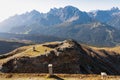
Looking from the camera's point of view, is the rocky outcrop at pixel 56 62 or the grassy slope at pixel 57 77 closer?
the grassy slope at pixel 57 77

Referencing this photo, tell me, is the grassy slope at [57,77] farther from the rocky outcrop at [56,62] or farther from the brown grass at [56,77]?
the rocky outcrop at [56,62]

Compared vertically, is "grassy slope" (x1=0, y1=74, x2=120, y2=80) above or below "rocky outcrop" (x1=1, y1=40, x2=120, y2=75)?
above

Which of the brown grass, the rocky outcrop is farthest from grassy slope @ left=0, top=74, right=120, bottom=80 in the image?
the rocky outcrop

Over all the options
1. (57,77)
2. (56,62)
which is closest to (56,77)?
(57,77)

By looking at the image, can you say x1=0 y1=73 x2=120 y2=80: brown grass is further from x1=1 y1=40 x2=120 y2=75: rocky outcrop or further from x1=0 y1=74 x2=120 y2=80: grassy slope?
x1=1 y1=40 x2=120 y2=75: rocky outcrop

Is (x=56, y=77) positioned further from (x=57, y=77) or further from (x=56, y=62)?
(x=56, y=62)

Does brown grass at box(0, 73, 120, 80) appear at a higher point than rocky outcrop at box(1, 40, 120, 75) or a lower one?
higher

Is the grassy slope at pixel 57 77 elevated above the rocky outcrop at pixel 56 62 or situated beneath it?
elevated above

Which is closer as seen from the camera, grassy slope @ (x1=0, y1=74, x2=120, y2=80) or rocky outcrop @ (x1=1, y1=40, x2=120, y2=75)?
grassy slope @ (x1=0, y1=74, x2=120, y2=80)

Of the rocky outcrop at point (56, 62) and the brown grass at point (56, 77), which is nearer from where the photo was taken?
the brown grass at point (56, 77)

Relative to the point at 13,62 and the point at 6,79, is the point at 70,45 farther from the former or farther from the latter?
the point at 6,79

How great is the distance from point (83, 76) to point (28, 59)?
75.0 m

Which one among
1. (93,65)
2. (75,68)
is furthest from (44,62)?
(93,65)

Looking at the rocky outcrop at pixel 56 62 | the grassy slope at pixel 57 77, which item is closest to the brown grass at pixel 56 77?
the grassy slope at pixel 57 77
